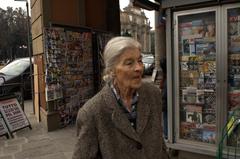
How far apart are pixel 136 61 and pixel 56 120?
5.37 m

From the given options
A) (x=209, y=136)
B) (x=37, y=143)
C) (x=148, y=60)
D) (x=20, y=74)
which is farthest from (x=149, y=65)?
(x=209, y=136)

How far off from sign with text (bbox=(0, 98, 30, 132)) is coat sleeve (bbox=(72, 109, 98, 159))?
207 inches

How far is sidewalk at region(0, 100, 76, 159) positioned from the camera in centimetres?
541

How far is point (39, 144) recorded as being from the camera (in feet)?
19.6

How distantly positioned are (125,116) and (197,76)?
3.07 m

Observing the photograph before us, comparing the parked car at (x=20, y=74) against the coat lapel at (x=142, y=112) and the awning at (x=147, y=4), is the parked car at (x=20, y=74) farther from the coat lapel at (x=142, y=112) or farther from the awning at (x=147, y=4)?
the coat lapel at (x=142, y=112)

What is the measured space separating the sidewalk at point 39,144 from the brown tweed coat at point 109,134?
3671mm

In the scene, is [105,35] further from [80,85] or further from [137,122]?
[137,122]

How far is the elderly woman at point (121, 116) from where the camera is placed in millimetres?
Result: 1718

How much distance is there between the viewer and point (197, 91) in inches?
183

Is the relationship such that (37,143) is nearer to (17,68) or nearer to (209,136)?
(209,136)

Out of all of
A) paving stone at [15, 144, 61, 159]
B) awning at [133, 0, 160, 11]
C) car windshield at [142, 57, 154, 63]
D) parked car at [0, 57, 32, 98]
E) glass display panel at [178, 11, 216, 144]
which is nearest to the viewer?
glass display panel at [178, 11, 216, 144]

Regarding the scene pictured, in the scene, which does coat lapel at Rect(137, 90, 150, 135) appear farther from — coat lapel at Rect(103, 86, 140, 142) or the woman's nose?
the woman's nose

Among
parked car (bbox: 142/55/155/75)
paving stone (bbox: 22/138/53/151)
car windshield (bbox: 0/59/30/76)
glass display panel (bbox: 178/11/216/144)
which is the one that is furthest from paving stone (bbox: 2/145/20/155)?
parked car (bbox: 142/55/155/75)
